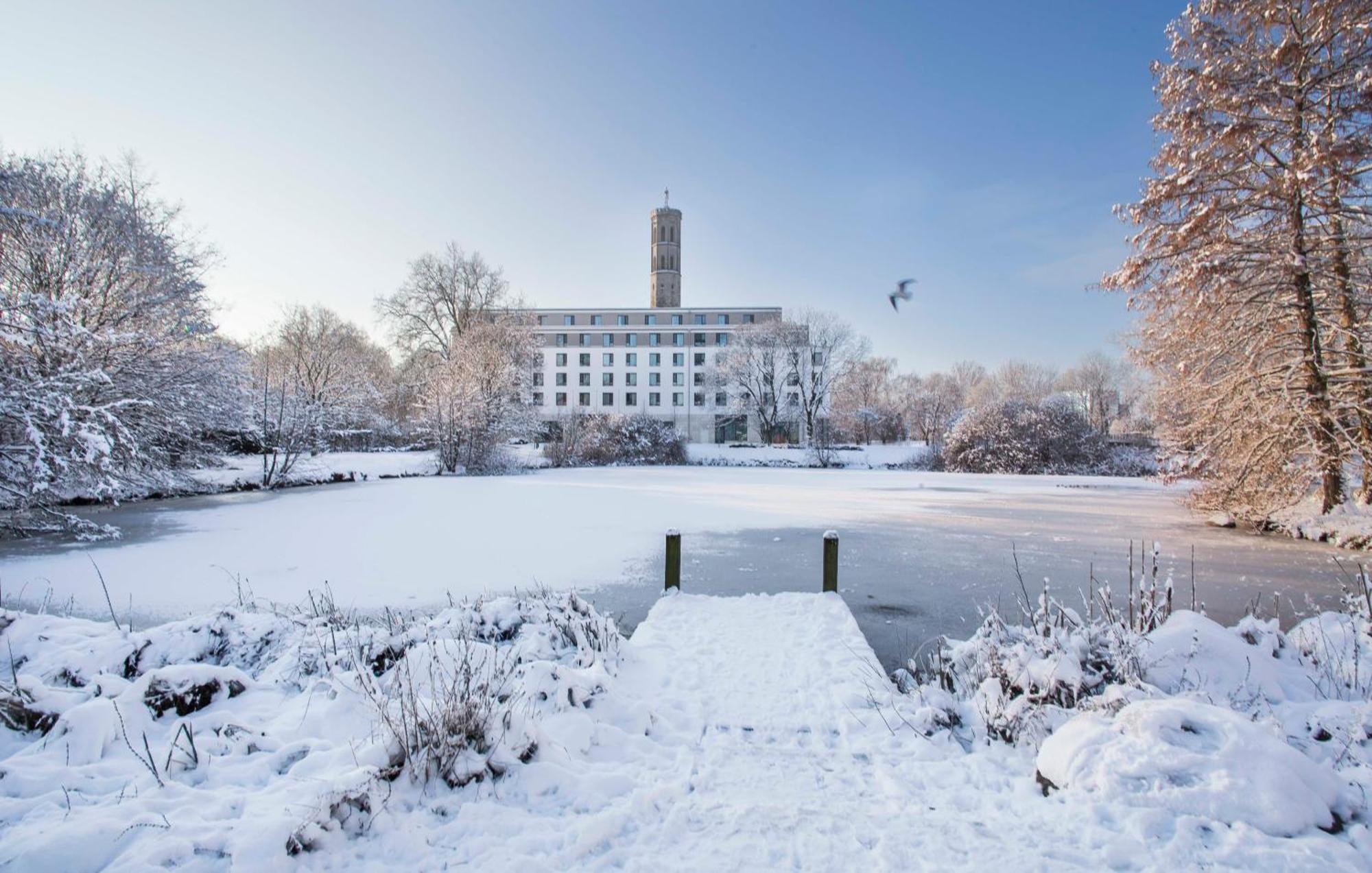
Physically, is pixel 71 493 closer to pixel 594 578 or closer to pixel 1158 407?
pixel 594 578

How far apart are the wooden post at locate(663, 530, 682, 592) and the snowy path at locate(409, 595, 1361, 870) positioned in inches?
106

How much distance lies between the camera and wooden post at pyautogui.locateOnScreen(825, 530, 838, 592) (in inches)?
288

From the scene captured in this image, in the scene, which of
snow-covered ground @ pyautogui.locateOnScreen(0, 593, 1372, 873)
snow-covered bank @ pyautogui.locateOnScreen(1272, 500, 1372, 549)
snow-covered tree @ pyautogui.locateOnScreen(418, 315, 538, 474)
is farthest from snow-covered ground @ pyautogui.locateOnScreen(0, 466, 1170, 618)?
snow-covered tree @ pyautogui.locateOnScreen(418, 315, 538, 474)

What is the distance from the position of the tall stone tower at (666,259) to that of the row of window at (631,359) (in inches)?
839

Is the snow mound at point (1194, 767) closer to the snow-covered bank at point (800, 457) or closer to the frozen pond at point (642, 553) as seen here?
the frozen pond at point (642, 553)

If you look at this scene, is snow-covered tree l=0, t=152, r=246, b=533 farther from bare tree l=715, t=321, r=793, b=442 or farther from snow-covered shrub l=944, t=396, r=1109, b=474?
bare tree l=715, t=321, r=793, b=442

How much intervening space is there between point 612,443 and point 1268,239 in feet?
95.1

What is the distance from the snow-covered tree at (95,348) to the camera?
36.0 feet

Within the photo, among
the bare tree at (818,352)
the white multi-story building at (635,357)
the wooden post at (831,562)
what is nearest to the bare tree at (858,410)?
the bare tree at (818,352)

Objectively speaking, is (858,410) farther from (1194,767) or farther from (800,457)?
(1194,767)

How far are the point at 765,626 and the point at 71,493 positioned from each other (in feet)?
59.9

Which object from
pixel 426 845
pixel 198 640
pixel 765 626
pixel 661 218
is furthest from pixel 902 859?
pixel 661 218

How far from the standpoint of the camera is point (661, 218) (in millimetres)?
91938

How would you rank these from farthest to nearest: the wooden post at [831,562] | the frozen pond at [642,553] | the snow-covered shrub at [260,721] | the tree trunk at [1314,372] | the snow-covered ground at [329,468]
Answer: the snow-covered ground at [329,468] → the tree trunk at [1314,372] → the frozen pond at [642,553] → the wooden post at [831,562] → the snow-covered shrub at [260,721]
